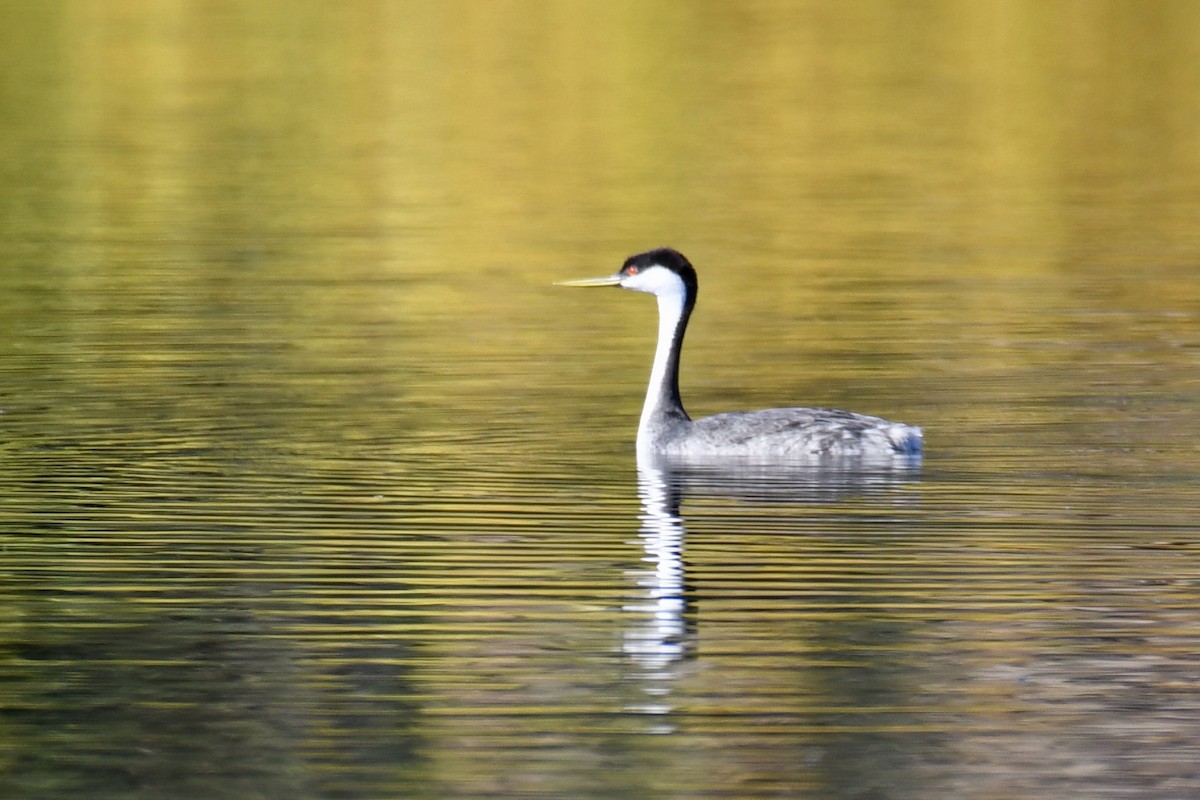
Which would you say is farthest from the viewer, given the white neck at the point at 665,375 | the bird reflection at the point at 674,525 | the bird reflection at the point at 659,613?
the white neck at the point at 665,375

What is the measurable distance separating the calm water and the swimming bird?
32cm

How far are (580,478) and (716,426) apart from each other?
918 millimetres

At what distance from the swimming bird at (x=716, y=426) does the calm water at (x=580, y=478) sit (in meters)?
0.32

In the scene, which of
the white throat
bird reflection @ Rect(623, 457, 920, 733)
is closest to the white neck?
the white throat

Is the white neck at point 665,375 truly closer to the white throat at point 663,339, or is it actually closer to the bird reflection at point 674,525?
the white throat at point 663,339

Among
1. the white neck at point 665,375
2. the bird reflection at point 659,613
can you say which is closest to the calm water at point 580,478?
the bird reflection at point 659,613

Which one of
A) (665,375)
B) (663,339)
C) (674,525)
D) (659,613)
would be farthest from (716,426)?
(659,613)

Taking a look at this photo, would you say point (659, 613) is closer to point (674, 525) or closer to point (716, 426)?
point (674, 525)

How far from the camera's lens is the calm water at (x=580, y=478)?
26.5 ft

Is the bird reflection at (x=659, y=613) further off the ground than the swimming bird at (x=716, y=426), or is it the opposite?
the swimming bird at (x=716, y=426)

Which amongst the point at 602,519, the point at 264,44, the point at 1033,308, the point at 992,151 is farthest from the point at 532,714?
the point at 264,44

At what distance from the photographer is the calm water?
8.06 m

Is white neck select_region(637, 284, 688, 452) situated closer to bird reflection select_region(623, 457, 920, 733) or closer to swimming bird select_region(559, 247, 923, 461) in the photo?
swimming bird select_region(559, 247, 923, 461)

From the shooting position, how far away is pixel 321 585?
10086 millimetres
